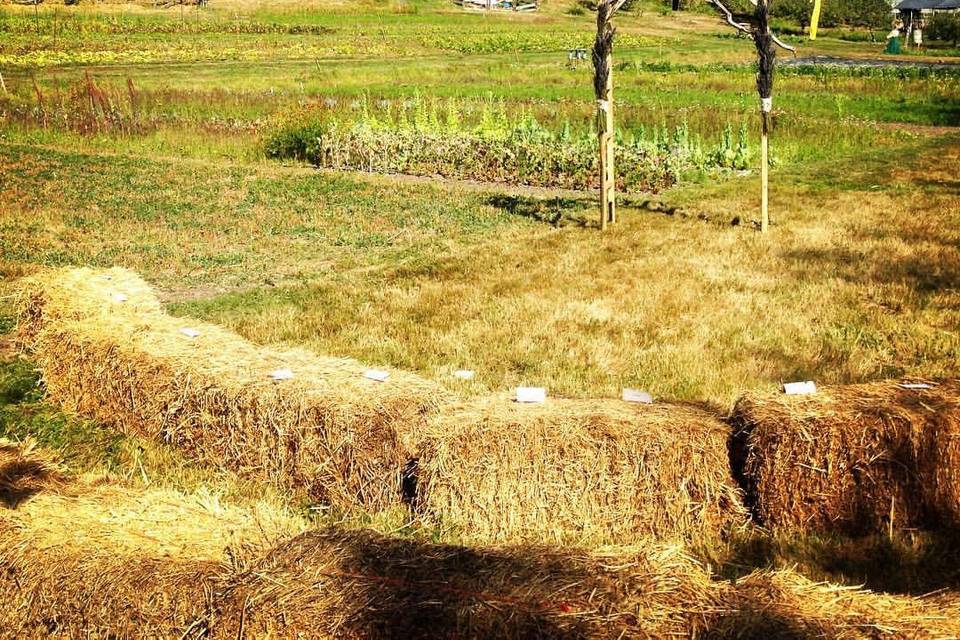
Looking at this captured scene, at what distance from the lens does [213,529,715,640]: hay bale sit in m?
3.29

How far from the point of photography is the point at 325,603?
350 centimetres

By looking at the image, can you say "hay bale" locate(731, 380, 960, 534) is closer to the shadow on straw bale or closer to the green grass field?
the shadow on straw bale

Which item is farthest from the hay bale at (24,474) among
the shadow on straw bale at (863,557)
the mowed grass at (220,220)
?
the mowed grass at (220,220)

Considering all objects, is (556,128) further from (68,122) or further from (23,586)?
(23,586)

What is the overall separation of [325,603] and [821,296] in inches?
304

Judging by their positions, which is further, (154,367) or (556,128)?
(556,128)

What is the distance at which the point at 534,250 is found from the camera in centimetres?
1244

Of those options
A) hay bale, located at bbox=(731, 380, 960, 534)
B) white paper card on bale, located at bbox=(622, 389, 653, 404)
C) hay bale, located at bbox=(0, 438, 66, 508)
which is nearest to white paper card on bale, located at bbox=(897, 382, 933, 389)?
hay bale, located at bbox=(731, 380, 960, 534)

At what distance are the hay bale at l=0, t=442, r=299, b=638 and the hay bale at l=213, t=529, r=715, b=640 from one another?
262 mm

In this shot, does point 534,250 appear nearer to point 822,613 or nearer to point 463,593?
point 463,593

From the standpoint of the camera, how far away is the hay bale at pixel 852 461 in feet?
16.3

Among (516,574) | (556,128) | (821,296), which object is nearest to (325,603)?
(516,574)

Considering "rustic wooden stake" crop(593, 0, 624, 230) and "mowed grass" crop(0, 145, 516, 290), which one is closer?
"mowed grass" crop(0, 145, 516, 290)

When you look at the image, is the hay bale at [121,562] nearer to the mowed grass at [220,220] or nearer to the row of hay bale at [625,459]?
the row of hay bale at [625,459]
